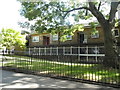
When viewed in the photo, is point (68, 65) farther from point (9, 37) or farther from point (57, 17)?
point (9, 37)

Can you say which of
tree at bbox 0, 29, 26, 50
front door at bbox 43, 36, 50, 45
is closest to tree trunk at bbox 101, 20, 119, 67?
tree at bbox 0, 29, 26, 50

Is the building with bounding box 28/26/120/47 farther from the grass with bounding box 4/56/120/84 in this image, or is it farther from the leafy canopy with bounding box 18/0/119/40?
the grass with bounding box 4/56/120/84

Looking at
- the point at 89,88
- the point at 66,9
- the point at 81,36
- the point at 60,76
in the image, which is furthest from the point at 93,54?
the point at 89,88

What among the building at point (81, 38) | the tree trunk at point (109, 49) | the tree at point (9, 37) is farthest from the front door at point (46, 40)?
the tree trunk at point (109, 49)

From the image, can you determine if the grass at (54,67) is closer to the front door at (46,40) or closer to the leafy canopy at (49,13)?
the leafy canopy at (49,13)

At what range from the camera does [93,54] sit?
24.5m

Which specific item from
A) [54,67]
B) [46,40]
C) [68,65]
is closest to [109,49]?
[68,65]

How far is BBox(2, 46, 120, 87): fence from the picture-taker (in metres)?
10.0

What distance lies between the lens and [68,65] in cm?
1191

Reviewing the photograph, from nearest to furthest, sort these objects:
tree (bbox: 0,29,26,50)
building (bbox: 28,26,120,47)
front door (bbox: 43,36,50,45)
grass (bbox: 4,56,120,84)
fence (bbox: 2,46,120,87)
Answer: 1. fence (bbox: 2,46,120,87)
2. grass (bbox: 4,56,120,84)
3. tree (bbox: 0,29,26,50)
4. building (bbox: 28,26,120,47)
5. front door (bbox: 43,36,50,45)

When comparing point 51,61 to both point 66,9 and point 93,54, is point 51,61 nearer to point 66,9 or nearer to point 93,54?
point 66,9

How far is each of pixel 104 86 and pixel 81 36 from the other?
2190 cm

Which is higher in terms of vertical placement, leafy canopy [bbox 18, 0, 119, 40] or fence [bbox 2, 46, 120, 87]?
leafy canopy [bbox 18, 0, 119, 40]

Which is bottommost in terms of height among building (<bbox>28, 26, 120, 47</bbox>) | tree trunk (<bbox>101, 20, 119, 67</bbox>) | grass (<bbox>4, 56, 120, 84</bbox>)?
grass (<bbox>4, 56, 120, 84</bbox>)
